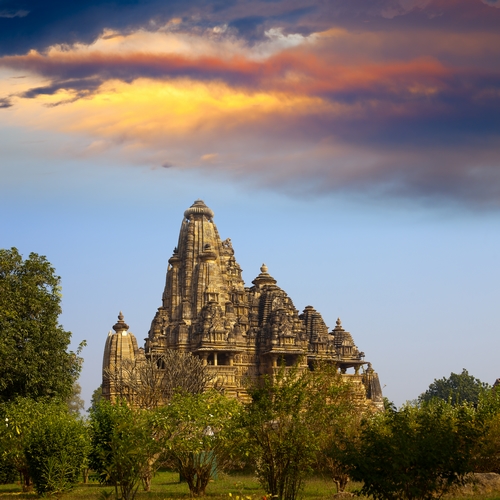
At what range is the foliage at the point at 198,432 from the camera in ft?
83.6

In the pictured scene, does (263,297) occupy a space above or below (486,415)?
above

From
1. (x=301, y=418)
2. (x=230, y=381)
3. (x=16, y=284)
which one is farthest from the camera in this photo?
(x=230, y=381)

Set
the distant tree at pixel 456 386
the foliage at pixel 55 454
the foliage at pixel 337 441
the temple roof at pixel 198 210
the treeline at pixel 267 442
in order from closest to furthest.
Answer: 1. the treeline at pixel 267 442
2. the foliage at pixel 337 441
3. the foliage at pixel 55 454
4. the temple roof at pixel 198 210
5. the distant tree at pixel 456 386

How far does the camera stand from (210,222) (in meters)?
78.1

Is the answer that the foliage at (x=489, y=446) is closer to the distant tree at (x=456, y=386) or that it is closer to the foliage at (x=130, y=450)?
the foliage at (x=130, y=450)

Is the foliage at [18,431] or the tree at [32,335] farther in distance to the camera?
the tree at [32,335]

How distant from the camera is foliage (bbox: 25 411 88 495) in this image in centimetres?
2862

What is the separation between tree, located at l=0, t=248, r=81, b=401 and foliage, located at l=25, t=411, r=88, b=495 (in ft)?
26.8

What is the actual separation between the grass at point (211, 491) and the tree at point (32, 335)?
15.1 ft

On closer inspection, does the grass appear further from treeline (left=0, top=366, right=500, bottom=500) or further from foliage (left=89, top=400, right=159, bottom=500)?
foliage (left=89, top=400, right=159, bottom=500)

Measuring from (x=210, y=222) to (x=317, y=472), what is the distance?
4592cm

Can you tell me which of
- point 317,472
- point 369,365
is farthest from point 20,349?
point 369,365

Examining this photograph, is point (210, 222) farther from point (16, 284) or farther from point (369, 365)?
point (16, 284)

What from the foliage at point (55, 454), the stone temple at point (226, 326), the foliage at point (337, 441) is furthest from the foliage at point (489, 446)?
the stone temple at point (226, 326)
